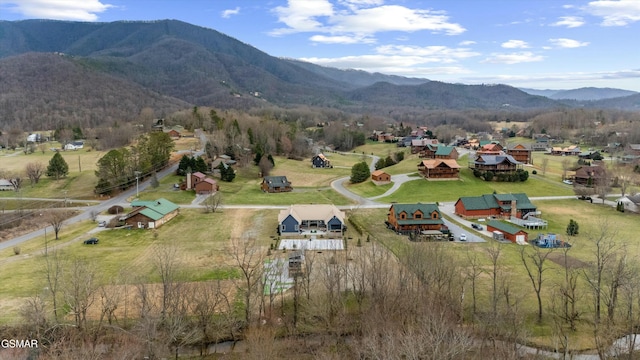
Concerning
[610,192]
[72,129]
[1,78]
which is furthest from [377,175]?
[1,78]

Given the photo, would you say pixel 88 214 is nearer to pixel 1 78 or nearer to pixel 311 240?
pixel 311 240

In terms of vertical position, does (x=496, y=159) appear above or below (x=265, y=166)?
above

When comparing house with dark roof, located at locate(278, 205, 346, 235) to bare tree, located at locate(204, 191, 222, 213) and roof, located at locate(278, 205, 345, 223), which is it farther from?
bare tree, located at locate(204, 191, 222, 213)

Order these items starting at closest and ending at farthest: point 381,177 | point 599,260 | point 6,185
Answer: point 599,260
point 6,185
point 381,177

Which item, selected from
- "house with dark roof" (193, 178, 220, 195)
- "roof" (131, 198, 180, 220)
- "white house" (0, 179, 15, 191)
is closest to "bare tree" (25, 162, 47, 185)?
"white house" (0, 179, 15, 191)

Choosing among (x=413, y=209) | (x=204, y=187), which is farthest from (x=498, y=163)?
(x=204, y=187)

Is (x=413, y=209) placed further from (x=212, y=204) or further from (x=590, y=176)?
(x=590, y=176)

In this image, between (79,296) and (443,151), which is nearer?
(79,296)

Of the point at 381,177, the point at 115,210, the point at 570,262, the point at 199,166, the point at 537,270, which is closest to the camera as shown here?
the point at 537,270
